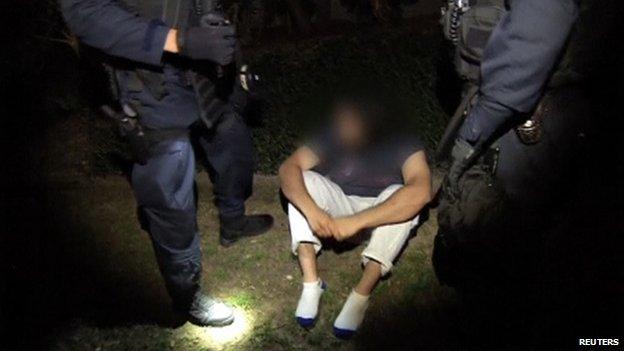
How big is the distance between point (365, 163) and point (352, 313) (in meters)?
0.93

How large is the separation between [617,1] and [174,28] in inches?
69.2

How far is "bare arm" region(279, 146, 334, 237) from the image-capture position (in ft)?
10.5

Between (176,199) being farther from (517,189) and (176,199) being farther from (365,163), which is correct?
(517,189)

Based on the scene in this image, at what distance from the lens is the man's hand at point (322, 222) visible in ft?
10.5

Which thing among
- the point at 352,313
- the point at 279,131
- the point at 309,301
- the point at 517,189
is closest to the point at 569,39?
the point at 517,189

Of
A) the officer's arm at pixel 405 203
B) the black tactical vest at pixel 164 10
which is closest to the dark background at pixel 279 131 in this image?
the officer's arm at pixel 405 203

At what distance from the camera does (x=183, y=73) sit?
265cm

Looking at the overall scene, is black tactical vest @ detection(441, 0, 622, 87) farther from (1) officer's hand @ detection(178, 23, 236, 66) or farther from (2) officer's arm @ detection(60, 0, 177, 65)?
(2) officer's arm @ detection(60, 0, 177, 65)

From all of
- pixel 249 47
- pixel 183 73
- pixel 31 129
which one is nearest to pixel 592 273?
pixel 183 73

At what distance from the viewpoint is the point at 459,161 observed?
2555mm

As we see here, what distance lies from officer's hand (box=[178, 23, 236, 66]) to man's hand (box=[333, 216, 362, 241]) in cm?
121

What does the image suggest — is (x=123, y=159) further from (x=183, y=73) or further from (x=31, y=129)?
(x=183, y=73)

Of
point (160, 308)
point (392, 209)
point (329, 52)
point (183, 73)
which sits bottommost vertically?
point (160, 308)

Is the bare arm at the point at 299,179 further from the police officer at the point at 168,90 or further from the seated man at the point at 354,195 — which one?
the police officer at the point at 168,90
